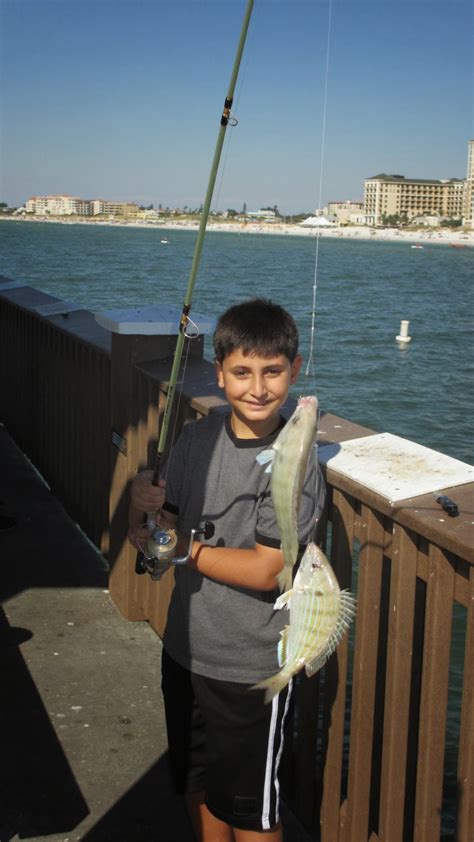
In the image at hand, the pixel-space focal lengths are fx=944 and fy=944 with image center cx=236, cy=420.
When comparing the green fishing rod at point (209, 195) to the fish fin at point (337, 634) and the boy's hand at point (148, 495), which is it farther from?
the fish fin at point (337, 634)

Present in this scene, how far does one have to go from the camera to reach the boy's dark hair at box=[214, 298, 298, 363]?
2252mm

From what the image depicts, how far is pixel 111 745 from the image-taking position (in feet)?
11.2

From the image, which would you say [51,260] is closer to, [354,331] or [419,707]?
[354,331]

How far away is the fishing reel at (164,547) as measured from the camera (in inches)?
92.1

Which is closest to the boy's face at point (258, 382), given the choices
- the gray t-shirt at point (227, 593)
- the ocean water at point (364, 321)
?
the gray t-shirt at point (227, 593)

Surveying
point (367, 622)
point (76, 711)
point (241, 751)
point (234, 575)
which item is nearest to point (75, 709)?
point (76, 711)

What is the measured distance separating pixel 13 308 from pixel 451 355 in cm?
2473

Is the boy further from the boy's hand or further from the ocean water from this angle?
the ocean water

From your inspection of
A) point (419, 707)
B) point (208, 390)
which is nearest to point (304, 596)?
point (419, 707)

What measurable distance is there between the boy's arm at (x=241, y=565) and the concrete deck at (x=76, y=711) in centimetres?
115

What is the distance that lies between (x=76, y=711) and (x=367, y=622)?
1511mm

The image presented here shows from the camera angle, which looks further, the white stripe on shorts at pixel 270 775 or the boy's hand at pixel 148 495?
the boy's hand at pixel 148 495

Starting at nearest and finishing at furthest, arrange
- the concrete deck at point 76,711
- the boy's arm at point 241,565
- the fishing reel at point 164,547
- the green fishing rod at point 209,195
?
the boy's arm at point 241,565, the fishing reel at point 164,547, the green fishing rod at point 209,195, the concrete deck at point 76,711

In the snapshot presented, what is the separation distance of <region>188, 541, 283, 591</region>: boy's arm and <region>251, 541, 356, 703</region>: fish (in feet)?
1.02
